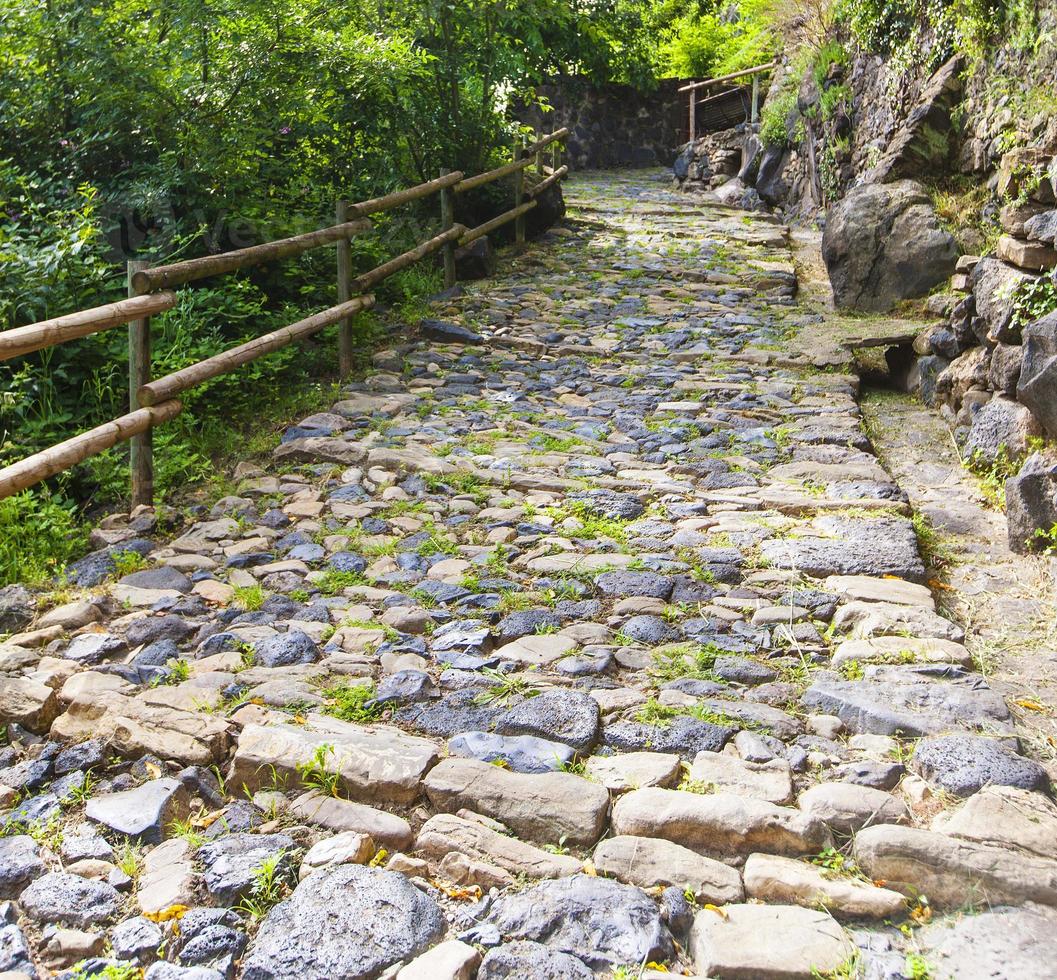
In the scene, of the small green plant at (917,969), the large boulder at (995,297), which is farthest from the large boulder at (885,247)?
the small green plant at (917,969)

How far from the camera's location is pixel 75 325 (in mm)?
3963

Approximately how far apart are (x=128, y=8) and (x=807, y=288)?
227 inches

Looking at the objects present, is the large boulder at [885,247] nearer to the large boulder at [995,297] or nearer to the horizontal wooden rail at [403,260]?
the large boulder at [995,297]

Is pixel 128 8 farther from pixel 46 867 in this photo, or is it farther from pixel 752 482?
pixel 46 867

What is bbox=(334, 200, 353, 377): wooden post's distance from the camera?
6.61 m

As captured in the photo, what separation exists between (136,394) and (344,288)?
2.37 m

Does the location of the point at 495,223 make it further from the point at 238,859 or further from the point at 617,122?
the point at 617,122

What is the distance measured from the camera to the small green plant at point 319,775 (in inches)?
101

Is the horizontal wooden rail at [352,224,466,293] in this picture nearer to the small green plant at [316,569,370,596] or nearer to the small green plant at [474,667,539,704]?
the small green plant at [316,569,370,596]

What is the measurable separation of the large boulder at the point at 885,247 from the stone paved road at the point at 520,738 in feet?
7.89

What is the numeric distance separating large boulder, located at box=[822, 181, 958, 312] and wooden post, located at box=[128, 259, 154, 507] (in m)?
5.12

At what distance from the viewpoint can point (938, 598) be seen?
381 centimetres

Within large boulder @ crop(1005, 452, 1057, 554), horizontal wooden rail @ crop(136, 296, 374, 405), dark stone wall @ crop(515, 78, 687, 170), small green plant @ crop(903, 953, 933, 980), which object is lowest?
small green plant @ crop(903, 953, 933, 980)

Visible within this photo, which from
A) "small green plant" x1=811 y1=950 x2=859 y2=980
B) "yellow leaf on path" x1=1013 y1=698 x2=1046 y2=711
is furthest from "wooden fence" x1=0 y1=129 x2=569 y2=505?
"yellow leaf on path" x1=1013 y1=698 x2=1046 y2=711
